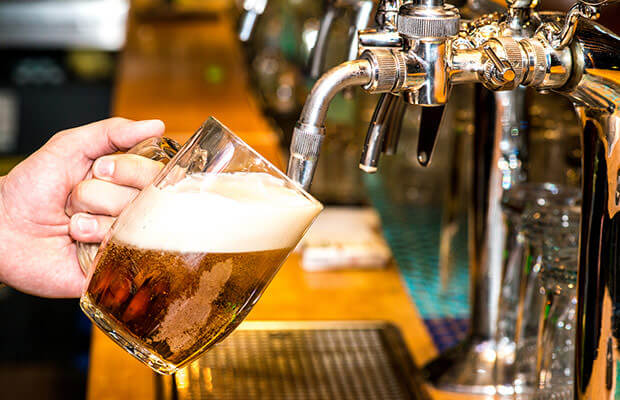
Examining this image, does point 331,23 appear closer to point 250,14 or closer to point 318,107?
point 250,14

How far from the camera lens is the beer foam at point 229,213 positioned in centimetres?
67

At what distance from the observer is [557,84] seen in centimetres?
69

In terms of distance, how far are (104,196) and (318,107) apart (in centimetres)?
31

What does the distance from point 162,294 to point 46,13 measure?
4.76 meters

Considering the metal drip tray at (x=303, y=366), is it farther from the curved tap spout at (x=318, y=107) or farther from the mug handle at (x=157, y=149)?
the curved tap spout at (x=318, y=107)

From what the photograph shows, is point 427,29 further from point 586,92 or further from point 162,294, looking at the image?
point 162,294

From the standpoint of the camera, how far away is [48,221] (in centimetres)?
100

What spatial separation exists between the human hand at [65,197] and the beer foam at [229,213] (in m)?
0.10

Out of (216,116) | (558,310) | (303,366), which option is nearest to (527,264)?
(558,310)

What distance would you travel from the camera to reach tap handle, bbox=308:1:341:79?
1164 mm

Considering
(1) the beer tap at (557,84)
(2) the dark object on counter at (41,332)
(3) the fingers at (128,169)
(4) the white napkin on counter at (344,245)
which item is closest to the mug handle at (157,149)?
(3) the fingers at (128,169)

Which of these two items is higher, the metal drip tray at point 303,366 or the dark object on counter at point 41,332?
the metal drip tray at point 303,366

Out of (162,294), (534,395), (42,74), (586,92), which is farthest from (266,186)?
(42,74)

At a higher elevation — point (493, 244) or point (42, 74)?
point (493, 244)
